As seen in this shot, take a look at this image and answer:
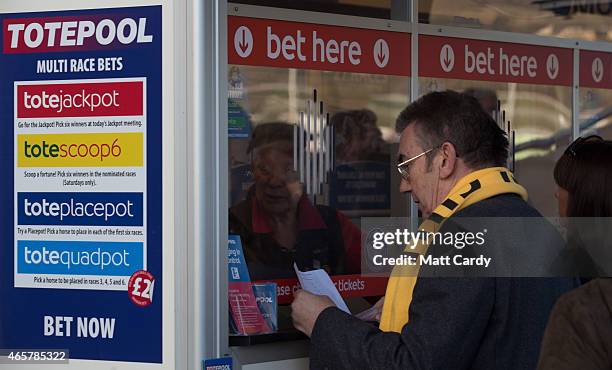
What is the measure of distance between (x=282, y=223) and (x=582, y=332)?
221 centimetres

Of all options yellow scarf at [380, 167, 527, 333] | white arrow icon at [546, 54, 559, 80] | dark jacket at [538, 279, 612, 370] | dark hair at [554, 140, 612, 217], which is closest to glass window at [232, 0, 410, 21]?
white arrow icon at [546, 54, 559, 80]

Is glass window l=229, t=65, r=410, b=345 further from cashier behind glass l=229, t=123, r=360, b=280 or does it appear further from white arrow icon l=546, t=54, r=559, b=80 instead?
white arrow icon l=546, t=54, r=559, b=80

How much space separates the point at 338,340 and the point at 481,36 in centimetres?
225

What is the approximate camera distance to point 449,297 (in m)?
2.44

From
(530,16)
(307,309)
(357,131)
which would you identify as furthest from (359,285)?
(530,16)

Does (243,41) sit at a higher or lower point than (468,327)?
higher

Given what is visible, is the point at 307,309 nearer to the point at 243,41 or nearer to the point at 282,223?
the point at 282,223

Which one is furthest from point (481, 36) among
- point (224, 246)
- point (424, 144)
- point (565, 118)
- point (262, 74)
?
point (224, 246)

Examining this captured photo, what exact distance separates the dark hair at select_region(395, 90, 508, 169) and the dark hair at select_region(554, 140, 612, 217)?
310 millimetres

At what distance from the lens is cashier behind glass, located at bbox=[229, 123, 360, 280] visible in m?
3.70

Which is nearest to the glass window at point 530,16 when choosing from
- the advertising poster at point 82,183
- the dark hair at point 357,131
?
the dark hair at point 357,131

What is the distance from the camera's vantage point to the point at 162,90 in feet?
8.70

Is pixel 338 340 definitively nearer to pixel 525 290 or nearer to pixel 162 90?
pixel 525 290

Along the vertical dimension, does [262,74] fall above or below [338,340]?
above
